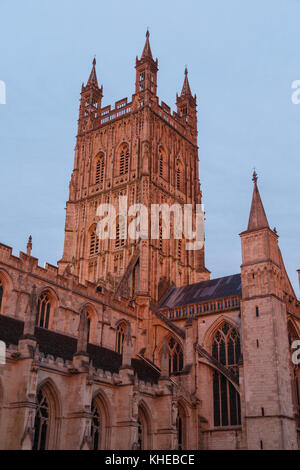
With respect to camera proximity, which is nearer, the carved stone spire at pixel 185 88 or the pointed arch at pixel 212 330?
the pointed arch at pixel 212 330

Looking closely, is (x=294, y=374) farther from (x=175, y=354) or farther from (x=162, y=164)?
(x=162, y=164)

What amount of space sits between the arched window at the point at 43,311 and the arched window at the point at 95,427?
763cm

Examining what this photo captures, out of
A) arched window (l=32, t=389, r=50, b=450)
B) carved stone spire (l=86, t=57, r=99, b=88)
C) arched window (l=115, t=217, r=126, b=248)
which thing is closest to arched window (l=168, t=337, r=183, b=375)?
arched window (l=115, t=217, r=126, b=248)

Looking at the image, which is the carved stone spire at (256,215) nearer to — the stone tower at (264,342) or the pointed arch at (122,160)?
the stone tower at (264,342)

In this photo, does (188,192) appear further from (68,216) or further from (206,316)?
(206,316)

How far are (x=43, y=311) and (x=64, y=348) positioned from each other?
14.5ft

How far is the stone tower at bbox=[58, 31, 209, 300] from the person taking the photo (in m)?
45.3

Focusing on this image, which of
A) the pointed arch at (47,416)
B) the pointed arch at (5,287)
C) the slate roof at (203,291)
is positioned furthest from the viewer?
the slate roof at (203,291)

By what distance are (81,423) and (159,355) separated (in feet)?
49.7

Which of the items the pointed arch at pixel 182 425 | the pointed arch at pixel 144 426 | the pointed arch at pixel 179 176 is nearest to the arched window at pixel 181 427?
the pointed arch at pixel 182 425

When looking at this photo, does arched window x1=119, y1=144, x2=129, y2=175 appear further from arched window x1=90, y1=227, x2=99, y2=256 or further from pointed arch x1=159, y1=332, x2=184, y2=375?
pointed arch x1=159, y1=332, x2=184, y2=375

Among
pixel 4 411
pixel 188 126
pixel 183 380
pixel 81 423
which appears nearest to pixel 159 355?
pixel 183 380

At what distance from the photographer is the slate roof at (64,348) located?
28.2m

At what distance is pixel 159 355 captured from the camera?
39.8 meters
